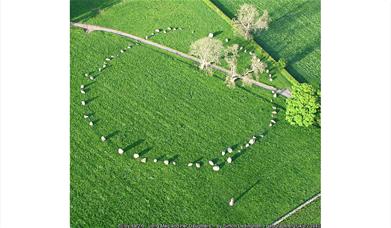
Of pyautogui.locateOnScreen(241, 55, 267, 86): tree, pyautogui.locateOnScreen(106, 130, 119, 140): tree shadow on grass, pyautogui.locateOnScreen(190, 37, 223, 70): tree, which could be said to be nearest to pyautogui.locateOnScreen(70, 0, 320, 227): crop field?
pyautogui.locateOnScreen(106, 130, 119, 140): tree shadow on grass

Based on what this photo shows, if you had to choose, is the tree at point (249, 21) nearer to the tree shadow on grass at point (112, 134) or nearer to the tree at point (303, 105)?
the tree at point (303, 105)

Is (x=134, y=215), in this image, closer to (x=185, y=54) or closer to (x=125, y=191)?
(x=125, y=191)

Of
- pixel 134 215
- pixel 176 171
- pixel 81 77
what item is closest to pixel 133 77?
pixel 81 77

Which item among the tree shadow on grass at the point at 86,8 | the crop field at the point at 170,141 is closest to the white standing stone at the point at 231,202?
the crop field at the point at 170,141

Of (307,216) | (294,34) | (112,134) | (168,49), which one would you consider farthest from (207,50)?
(307,216)

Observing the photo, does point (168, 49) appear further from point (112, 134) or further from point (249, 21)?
point (112, 134)

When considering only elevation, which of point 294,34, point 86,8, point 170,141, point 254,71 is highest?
point 294,34

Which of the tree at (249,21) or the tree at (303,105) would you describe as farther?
the tree at (249,21)
